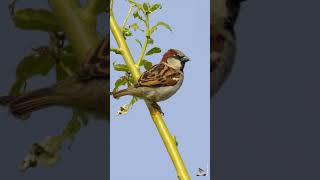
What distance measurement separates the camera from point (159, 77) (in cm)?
160

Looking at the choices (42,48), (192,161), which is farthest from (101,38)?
(192,161)

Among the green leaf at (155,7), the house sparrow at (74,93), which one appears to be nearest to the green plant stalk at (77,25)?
the house sparrow at (74,93)

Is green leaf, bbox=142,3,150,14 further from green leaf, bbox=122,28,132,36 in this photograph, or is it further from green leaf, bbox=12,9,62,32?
green leaf, bbox=12,9,62,32

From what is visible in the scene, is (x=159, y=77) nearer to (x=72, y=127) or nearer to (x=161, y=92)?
(x=161, y=92)

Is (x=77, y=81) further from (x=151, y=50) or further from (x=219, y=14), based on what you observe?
(x=219, y=14)

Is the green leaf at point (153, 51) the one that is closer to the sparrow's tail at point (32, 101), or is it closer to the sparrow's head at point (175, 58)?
the sparrow's head at point (175, 58)

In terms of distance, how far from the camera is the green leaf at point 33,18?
5.82ft

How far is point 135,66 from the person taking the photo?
1627mm

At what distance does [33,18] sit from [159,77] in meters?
0.31

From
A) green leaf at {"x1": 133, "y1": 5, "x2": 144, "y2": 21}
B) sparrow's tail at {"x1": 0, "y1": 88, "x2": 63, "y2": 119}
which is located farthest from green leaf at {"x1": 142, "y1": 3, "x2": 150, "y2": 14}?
sparrow's tail at {"x1": 0, "y1": 88, "x2": 63, "y2": 119}

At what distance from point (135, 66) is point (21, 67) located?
0.28 meters

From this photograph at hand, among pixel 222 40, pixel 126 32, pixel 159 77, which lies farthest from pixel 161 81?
pixel 222 40

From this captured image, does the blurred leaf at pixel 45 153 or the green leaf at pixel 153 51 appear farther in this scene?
the blurred leaf at pixel 45 153

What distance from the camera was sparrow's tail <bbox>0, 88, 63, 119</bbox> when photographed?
5.63ft
